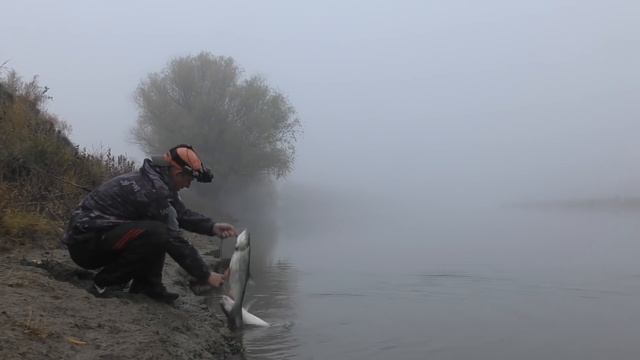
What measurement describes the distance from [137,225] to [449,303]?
696 centimetres

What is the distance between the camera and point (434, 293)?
11953 millimetres

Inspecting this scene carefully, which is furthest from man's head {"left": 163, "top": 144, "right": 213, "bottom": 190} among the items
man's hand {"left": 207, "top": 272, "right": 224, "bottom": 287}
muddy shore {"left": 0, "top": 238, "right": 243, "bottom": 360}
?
muddy shore {"left": 0, "top": 238, "right": 243, "bottom": 360}

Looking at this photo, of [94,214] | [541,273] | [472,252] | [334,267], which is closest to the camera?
[94,214]

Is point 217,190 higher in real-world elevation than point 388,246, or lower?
higher

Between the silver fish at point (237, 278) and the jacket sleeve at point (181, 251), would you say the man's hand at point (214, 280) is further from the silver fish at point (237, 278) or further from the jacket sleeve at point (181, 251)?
the silver fish at point (237, 278)

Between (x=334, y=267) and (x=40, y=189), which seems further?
(x=334, y=267)

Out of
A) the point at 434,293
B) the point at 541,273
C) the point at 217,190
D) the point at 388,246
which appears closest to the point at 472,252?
the point at 388,246

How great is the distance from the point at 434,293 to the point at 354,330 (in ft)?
12.4

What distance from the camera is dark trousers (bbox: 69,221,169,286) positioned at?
549 centimetres

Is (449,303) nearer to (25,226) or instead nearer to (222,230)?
(222,230)

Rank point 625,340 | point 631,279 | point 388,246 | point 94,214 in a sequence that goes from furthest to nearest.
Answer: point 388,246, point 631,279, point 625,340, point 94,214

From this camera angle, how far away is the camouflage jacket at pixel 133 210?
554 cm

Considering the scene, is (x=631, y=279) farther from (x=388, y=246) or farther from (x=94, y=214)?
(x=94, y=214)

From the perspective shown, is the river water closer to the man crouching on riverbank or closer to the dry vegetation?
the man crouching on riverbank
